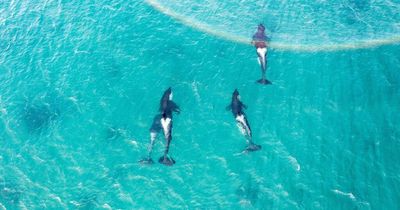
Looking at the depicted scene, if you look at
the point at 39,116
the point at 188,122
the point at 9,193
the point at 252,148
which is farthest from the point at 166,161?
the point at 39,116

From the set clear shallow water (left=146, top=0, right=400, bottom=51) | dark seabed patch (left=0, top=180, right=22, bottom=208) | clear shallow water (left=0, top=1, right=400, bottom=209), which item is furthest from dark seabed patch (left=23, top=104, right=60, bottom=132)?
clear shallow water (left=146, top=0, right=400, bottom=51)

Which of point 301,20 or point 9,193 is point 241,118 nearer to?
point 301,20

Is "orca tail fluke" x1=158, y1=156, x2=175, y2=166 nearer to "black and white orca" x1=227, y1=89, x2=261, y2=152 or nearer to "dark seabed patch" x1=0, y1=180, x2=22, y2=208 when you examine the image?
"black and white orca" x1=227, y1=89, x2=261, y2=152

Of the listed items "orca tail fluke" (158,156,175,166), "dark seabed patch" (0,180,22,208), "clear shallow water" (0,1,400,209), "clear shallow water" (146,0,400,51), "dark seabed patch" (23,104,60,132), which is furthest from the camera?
"clear shallow water" (146,0,400,51)

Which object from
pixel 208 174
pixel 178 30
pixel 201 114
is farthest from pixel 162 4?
pixel 208 174

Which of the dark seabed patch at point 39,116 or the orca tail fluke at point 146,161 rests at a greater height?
the dark seabed patch at point 39,116

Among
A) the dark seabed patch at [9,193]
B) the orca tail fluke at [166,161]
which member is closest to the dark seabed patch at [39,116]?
the dark seabed patch at [9,193]

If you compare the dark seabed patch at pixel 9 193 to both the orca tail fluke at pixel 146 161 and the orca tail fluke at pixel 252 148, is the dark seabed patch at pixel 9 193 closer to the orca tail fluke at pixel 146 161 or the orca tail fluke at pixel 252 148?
the orca tail fluke at pixel 146 161

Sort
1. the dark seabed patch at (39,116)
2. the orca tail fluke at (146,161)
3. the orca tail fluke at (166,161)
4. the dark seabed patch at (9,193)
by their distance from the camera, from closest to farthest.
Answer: the dark seabed patch at (9,193)
the orca tail fluke at (166,161)
the orca tail fluke at (146,161)
the dark seabed patch at (39,116)

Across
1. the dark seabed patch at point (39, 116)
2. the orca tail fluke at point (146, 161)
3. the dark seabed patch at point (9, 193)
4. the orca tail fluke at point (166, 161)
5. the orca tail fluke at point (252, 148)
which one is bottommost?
the orca tail fluke at point (252, 148)
